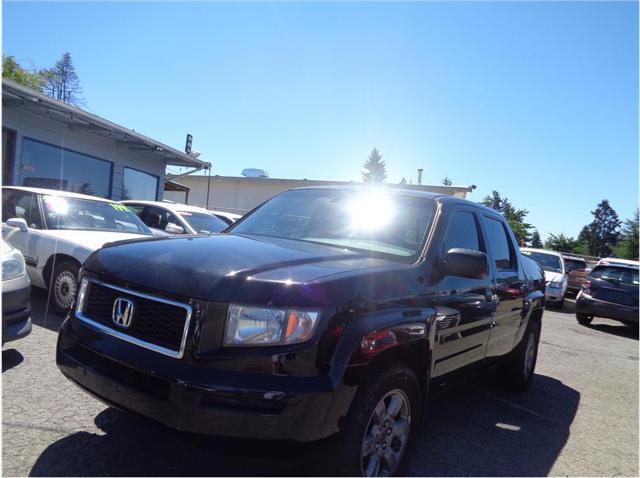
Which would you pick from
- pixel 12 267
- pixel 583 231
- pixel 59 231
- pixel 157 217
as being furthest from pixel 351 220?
pixel 583 231

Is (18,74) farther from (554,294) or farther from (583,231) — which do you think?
(583,231)

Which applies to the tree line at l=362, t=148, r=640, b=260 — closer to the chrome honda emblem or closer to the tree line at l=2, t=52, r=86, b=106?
the chrome honda emblem

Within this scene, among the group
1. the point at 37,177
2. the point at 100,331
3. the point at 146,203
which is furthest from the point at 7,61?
the point at 100,331

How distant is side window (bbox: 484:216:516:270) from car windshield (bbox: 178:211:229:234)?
601 cm

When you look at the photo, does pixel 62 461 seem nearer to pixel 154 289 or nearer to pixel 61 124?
pixel 154 289

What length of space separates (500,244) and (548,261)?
12.6 m

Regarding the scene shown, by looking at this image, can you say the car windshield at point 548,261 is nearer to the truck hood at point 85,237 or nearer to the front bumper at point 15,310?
the truck hood at point 85,237

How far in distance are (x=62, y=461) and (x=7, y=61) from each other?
130 feet

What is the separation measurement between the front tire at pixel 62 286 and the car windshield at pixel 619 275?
11822mm

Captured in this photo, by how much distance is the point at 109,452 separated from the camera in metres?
2.81

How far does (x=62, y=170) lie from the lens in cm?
1203

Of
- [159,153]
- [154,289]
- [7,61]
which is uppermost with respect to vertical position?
[7,61]

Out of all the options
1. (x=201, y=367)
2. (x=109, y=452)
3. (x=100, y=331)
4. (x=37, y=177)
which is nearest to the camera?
(x=201, y=367)

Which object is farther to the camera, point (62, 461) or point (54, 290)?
point (54, 290)
